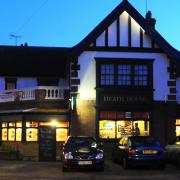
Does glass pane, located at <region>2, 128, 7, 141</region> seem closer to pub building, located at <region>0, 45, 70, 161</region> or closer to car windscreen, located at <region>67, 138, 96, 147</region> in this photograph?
pub building, located at <region>0, 45, 70, 161</region>

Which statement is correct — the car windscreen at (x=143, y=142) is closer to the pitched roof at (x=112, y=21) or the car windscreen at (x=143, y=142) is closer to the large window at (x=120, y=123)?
the large window at (x=120, y=123)

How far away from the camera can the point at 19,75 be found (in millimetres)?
37781

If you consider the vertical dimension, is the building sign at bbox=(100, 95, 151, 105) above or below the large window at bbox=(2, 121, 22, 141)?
above

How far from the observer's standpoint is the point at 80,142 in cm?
2317

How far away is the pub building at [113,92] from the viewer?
31281 mm

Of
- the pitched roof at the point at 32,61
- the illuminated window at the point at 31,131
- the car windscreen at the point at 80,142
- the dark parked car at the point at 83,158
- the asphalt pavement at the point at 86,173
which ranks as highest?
the pitched roof at the point at 32,61

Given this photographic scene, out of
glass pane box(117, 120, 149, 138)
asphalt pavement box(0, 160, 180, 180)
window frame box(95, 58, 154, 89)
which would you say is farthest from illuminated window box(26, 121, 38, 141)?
asphalt pavement box(0, 160, 180, 180)

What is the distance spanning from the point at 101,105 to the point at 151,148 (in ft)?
30.8

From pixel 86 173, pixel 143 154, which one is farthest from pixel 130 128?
pixel 86 173

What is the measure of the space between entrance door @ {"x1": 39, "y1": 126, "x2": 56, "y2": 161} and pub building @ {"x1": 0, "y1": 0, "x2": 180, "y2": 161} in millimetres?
1100

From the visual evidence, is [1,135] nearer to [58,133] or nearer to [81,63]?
[58,133]

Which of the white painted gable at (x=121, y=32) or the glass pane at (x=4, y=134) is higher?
the white painted gable at (x=121, y=32)

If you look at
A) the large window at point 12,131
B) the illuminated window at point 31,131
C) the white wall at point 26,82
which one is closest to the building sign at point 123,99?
the illuminated window at point 31,131

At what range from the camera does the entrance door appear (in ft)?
96.7
